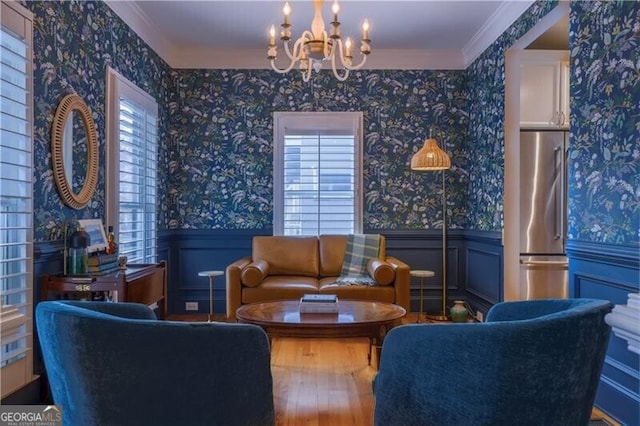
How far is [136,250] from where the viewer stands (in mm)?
4133

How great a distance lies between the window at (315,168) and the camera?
5188 millimetres

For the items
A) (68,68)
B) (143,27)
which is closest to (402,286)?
(68,68)

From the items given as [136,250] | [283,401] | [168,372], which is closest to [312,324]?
[283,401]

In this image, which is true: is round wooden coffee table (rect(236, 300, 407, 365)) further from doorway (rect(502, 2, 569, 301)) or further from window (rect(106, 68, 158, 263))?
doorway (rect(502, 2, 569, 301))

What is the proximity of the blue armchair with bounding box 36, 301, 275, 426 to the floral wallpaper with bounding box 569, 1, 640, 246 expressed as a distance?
2.16 meters

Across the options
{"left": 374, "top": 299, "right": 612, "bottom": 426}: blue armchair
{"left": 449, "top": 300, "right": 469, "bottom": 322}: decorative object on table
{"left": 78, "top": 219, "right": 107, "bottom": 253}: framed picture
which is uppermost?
{"left": 78, "top": 219, "right": 107, "bottom": 253}: framed picture

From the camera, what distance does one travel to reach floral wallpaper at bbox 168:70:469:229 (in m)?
5.20

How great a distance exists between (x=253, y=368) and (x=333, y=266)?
344 cm

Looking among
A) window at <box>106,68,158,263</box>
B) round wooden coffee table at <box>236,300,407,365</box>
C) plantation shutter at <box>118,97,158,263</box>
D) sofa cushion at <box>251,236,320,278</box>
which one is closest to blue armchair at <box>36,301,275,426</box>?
round wooden coffee table at <box>236,300,407,365</box>

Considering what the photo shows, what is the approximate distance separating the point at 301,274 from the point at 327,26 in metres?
2.46

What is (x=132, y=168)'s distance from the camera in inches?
160

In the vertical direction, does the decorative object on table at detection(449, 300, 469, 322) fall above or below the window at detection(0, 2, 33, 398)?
below

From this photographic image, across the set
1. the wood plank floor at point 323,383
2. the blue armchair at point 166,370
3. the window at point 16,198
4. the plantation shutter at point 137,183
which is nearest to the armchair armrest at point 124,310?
the blue armchair at point 166,370

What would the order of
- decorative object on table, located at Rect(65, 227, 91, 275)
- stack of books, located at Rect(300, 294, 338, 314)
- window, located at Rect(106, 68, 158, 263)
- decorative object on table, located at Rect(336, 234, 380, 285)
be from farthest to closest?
decorative object on table, located at Rect(336, 234, 380, 285) → window, located at Rect(106, 68, 158, 263) → stack of books, located at Rect(300, 294, 338, 314) → decorative object on table, located at Rect(65, 227, 91, 275)
